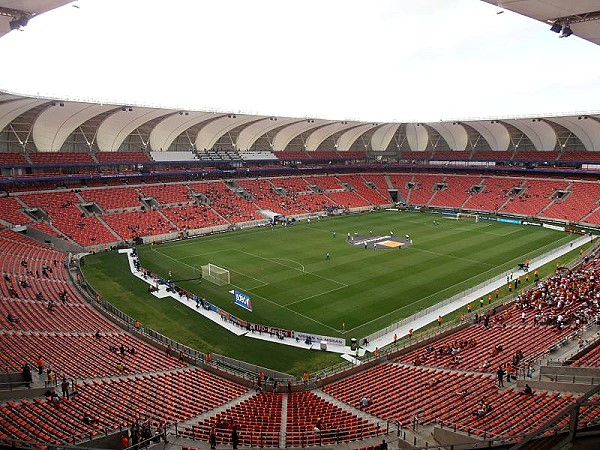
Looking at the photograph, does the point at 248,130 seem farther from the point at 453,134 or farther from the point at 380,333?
the point at 380,333

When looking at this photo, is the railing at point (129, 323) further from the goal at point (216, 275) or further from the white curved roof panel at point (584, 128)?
the white curved roof panel at point (584, 128)

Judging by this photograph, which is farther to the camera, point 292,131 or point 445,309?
point 292,131

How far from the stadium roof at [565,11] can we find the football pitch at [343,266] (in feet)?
60.4

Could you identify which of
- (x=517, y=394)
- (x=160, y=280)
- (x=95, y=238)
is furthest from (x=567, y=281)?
(x=95, y=238)

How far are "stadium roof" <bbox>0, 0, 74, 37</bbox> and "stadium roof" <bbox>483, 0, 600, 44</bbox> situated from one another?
10015 millimetres

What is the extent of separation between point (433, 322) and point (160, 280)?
2010 centimetres

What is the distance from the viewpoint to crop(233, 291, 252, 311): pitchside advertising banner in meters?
28.6

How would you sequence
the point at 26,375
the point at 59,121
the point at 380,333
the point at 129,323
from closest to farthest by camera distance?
the point at 26,375
the point at 380,333
the point at 129,323
the point at 59,121

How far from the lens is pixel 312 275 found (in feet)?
117

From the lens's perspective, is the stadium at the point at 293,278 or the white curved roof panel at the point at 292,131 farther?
the white curved roof panel at the point at 292,131

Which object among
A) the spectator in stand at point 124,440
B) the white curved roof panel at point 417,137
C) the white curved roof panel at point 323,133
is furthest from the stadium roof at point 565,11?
the white curved roof panel at point 417,137

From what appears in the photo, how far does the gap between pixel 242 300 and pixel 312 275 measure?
8.23 metres

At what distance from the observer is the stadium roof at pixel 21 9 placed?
9.90 meters

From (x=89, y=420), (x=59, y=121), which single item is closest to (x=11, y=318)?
(x=89, y=420)
